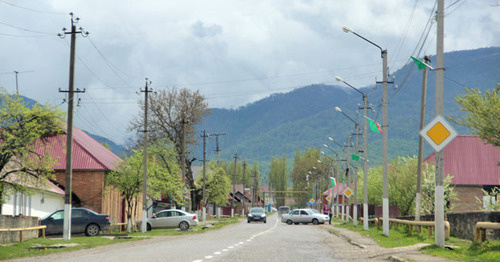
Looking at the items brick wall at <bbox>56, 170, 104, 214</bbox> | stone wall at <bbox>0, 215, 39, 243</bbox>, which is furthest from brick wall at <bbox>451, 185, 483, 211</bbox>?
stone wall at <bbox>0, 215, 39, 243</bbox>

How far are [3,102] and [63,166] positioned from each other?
22184 mm

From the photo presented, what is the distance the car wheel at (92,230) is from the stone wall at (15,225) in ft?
19.5

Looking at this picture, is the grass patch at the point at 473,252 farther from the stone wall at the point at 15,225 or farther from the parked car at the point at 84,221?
the parked car at the point at 84,221

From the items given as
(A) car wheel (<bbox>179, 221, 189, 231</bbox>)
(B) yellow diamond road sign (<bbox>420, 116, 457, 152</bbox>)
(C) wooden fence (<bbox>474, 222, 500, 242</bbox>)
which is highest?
(B) yellow diamond road sign (<bbox>420, 116, 457, 152</bbox>)

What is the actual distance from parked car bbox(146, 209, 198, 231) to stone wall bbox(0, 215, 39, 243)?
606 inches

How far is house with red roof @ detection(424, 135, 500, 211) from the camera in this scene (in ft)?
203

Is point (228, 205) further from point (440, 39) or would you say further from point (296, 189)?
point (440, 39)

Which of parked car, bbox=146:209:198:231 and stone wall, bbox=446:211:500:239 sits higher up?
stone wall, bbox=446:211:500:239

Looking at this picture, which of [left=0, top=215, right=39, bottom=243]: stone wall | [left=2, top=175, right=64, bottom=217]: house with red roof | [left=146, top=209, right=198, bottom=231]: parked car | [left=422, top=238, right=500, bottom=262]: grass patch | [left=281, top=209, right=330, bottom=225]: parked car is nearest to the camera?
[left=422, top=238, right=500, bottom=262]: grass patch

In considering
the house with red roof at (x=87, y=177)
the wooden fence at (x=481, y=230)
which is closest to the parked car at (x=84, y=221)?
the house with red roof at (x=87, y=177)

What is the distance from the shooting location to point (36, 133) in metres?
28.8

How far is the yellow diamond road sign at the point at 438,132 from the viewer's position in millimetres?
17781

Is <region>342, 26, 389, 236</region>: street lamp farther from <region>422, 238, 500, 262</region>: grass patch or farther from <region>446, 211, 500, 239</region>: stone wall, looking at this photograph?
<region>422, 238, 500, 262</region>: grass patch

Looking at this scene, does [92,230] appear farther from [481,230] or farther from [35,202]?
[481,230]
